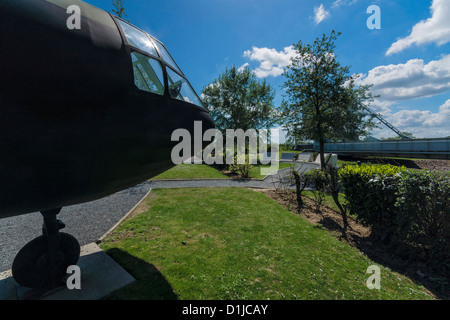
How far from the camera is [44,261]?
9.53 ft

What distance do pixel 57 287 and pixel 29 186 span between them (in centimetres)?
266

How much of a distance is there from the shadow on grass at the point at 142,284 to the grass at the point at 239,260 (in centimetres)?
2

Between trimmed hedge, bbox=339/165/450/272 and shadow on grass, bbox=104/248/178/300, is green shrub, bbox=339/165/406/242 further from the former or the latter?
shadow on grass, bbox=104/248/178/300

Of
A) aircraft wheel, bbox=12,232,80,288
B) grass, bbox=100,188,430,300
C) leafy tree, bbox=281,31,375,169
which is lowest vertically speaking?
grass, bbox=100,188,430,300

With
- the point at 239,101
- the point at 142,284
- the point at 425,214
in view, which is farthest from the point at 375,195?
the point at 239,101

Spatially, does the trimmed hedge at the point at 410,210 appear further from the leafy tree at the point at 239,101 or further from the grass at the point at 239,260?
the leafy tree at the point at 239,101

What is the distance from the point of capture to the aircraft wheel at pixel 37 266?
2.82 m

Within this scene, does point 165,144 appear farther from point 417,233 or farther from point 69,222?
point 69,222

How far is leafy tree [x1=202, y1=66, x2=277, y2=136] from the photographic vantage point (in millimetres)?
32438

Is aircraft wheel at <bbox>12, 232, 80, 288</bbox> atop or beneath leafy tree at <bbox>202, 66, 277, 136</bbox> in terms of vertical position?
beneath

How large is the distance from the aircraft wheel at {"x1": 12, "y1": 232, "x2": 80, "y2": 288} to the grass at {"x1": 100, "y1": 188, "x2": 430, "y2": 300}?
104 centimetres

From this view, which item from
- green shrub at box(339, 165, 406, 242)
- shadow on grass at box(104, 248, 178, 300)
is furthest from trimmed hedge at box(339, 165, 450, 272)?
shadow on grass at box(104, 248, 178, 300)

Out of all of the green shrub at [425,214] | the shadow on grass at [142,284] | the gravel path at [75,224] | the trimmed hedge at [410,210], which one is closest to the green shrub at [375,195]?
the trimmed hedge at [410,210]

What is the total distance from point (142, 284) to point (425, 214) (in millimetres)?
5752
